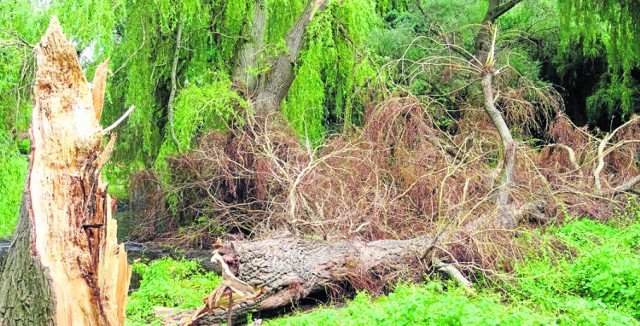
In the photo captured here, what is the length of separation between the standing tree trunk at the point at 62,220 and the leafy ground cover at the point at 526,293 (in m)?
1.87

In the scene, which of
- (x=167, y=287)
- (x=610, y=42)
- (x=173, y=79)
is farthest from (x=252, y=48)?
(x=610, y=42)

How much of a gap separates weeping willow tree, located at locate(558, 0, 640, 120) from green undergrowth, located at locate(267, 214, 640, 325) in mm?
4737

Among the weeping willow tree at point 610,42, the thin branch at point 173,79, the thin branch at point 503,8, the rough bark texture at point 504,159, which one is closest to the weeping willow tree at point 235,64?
the thin branch at point 173,79

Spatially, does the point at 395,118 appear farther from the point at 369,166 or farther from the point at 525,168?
the point at 525,168

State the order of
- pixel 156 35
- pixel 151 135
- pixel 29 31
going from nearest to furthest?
pixel 29 31 < pixel 156 35 < pixel 151 135

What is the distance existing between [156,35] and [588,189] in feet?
22.5

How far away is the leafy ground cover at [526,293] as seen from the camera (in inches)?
176

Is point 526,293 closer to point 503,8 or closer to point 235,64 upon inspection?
point 235,64

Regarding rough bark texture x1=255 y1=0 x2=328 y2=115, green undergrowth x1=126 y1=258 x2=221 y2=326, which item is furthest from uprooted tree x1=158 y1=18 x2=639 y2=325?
rough bark texture x1=255 y1=0 x2=328 y2=115

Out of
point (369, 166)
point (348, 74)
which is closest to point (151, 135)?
point (348, 74)

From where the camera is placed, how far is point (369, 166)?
339 inches

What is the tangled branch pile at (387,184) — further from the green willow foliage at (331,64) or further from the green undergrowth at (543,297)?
the green willow foliage at (331,64)

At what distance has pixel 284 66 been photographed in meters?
11.1

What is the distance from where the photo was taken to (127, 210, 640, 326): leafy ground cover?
4473 mm
